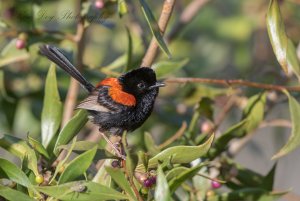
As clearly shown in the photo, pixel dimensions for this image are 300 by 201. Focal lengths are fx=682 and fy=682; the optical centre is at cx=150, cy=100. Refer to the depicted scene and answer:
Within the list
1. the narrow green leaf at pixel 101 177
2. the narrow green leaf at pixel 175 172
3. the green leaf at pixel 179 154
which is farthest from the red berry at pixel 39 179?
the narrow green leaf at pixel 175 172

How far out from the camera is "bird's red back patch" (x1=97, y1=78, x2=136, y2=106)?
3537 millimetres

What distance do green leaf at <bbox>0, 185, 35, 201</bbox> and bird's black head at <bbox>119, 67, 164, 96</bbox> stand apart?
114cm

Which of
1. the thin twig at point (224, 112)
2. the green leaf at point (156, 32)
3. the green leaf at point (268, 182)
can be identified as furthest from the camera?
the thin twig at point (224, 112)

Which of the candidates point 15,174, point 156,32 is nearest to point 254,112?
point 156,32

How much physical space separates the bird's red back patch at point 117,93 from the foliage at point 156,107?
0.15 feet

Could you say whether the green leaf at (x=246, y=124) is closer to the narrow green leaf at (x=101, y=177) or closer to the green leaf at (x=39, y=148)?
the narrow green leaf at (x=101, y=177)

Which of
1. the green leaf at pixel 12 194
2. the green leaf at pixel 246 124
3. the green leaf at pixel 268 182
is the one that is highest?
the green leaf at pixel 12 194

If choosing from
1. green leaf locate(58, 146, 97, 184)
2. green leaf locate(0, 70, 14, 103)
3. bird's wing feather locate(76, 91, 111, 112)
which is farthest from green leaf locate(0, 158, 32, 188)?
green leaf locate(0, 70, 14, 103)

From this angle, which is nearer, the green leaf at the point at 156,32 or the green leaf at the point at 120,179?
the green leaf at the point at 120,179

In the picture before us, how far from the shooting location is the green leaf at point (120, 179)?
2.22 m

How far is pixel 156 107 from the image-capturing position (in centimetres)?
432

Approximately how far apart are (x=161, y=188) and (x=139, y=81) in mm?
1434

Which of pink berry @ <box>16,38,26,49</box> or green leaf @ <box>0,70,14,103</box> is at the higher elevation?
pink berry @ <box>16,38,26,49</box>

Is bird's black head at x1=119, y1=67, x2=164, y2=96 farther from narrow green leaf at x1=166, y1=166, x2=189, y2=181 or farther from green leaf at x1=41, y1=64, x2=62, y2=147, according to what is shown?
narrow green leaf at x1=166, y1=166, x2=189, y2=181
